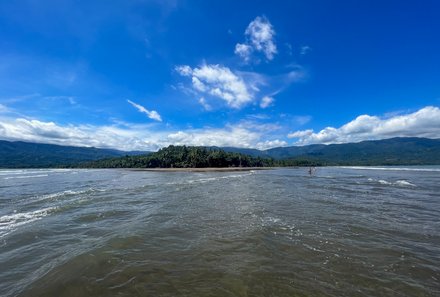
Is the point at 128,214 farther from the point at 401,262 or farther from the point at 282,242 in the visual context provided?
the point at 401,262

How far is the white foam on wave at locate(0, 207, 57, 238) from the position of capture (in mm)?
11854

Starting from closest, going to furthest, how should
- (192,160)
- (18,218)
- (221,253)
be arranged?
(221,253)
(18,218)
(192,160)

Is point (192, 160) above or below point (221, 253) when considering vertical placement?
above

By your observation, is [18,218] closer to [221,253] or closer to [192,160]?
[221,253]

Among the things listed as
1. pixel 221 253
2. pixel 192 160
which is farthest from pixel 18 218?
pixel 192 160

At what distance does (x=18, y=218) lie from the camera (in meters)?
14.0

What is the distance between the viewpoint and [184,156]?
142375 millimetres

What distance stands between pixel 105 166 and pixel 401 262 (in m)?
207

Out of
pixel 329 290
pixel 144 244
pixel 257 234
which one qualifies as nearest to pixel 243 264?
pixel 329 290

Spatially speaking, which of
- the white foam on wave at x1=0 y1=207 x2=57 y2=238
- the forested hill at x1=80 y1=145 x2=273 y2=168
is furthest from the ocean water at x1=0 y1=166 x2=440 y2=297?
the forested hill at x1=80 y1=145 x2=273 y2=168

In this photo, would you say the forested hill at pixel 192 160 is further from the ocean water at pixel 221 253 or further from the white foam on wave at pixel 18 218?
the ocean water at pixel 221 253

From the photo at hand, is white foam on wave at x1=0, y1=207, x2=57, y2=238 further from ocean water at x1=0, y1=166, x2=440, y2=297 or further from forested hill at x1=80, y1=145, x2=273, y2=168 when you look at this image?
forested hill at x1=80, y1=145, x2=273, y2=168

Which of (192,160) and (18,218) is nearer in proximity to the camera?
(18,218)

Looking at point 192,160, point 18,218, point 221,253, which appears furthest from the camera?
point 192,160
